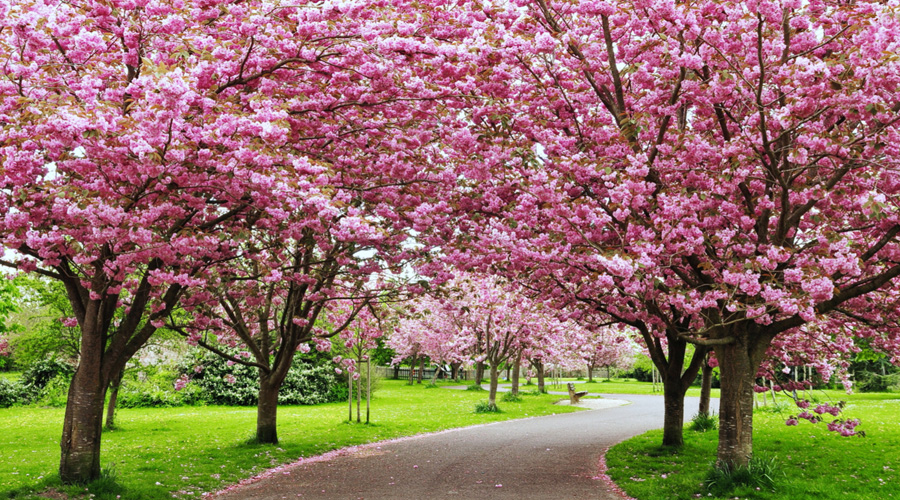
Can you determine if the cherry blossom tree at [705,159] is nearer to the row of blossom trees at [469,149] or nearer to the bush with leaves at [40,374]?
the row of blossom trees at [469,149]

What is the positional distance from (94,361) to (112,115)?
4604mm

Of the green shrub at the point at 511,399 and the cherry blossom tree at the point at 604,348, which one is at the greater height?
the cherry blossom tree at the point at 604,348

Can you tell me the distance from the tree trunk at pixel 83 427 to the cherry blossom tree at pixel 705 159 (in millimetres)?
5554

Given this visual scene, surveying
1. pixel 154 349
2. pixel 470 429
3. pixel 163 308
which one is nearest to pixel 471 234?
pixel 163 308

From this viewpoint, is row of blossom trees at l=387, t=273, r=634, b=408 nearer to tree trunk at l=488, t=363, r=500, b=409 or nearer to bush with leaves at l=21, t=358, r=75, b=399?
tree trunk at l=488, t=363, r=500, b=409

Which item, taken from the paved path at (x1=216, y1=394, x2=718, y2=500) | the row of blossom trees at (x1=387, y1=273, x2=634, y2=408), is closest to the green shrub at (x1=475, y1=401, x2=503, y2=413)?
the row of blossom trees at (x1=387, y1=273, x2=634, y2=408)

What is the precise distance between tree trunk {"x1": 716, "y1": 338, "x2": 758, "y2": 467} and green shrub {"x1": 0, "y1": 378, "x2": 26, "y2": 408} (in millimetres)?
28354

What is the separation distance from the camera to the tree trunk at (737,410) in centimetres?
860

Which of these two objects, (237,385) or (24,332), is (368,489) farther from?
(237,385)

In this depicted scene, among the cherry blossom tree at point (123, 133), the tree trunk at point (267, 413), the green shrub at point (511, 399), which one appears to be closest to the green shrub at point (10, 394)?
the tree trunk at point (267, 413)

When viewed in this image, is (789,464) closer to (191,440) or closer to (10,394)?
(191,440)

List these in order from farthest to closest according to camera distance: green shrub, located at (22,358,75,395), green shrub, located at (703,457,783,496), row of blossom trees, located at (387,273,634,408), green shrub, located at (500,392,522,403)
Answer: green shrub, located at (500,392,522,403), green shrub, located at (22,358,75,395), row of blossom trees, located at (387,273,634,408), green shrub, located at (703,457,783,496)

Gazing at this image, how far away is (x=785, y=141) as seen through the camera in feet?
25.0

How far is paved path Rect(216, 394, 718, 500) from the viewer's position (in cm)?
881
